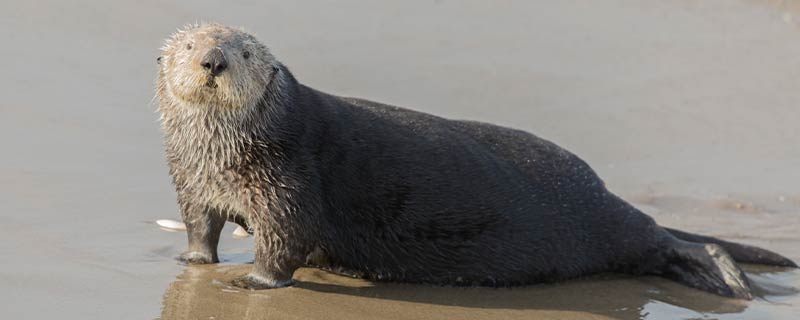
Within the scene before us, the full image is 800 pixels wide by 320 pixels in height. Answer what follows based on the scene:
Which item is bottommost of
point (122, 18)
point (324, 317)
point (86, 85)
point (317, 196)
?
point (324, 317)

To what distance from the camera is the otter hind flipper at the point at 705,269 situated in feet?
25.0

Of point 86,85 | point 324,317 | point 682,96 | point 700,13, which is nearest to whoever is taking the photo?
point 324,317

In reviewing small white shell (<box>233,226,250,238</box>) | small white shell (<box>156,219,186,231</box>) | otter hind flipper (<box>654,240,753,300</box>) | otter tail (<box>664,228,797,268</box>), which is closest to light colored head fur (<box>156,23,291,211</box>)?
small white shell (<box>156,219,186,231</box>)

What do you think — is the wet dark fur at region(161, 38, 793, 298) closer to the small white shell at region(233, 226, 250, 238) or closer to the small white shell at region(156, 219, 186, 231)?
the small white shell at region(156, 219, 186, 231)

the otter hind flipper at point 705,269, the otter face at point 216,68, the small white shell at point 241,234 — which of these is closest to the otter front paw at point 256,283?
the otter face at point 216,68

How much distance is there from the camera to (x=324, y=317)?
252 inches

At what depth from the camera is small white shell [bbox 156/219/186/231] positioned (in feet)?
25.0

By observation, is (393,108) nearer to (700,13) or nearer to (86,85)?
(86,85)

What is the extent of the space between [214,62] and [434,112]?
3884mm

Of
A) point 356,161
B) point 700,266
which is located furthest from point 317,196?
point 700,266

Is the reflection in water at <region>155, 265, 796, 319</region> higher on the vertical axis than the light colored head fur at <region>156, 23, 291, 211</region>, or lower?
lower

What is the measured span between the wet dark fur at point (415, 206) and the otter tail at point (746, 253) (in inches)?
12.6

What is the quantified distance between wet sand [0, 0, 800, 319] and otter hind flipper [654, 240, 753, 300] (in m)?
0.11

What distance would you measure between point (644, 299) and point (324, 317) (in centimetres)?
206
